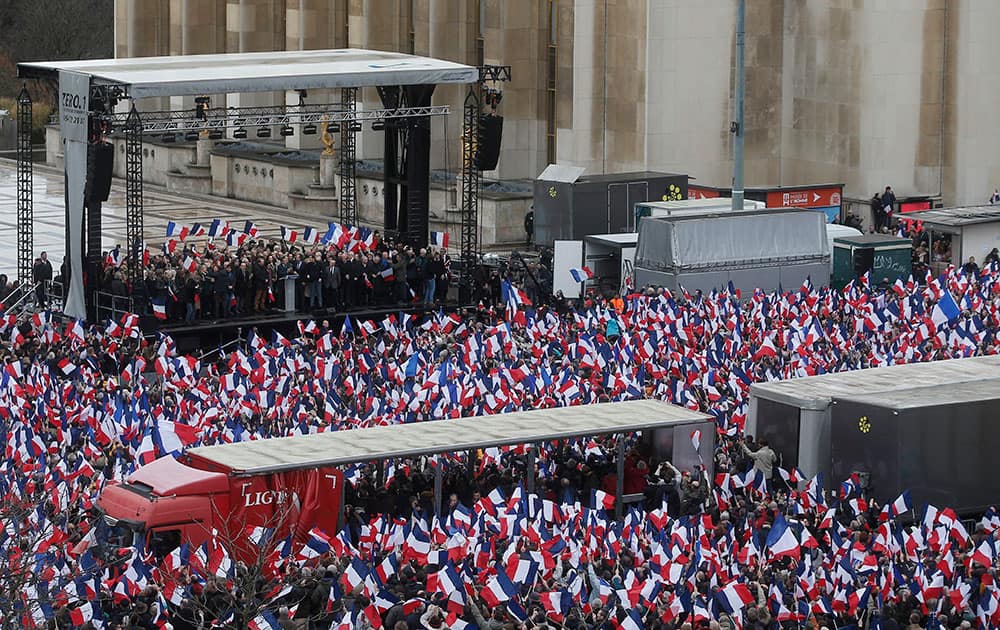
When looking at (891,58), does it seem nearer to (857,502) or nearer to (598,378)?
(598,378)

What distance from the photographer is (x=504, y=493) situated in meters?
22.6

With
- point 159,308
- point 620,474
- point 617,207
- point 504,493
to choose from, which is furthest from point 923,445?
point 617,207

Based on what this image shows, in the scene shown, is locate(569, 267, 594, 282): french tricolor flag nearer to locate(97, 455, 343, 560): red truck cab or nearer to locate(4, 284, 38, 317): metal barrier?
locate(4, 284, 38, 317): metal barrier

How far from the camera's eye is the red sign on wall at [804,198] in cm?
4712

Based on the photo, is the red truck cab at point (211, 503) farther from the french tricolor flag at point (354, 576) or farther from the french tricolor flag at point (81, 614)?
the french tricolor flag at point (81, 614)

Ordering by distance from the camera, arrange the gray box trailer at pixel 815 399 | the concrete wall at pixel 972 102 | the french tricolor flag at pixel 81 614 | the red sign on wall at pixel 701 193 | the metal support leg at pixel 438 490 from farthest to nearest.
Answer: the concrete wall at pixel 972 102 → the red sign on wall at pixel 701 193 → the gray box trailer at pixel 815 399 → the metal support leg at pixel 438 490 → the french tricolor flag at pixel 81 614

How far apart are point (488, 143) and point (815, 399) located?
17764mm

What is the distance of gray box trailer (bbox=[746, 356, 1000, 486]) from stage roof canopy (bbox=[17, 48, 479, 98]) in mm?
14898

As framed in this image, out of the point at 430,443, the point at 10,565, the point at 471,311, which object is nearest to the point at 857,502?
the point at 430,443

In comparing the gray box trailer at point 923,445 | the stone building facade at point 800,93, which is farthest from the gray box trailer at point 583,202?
the gray box trailer at point 923,445

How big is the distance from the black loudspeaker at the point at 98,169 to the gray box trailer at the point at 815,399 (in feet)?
46.9

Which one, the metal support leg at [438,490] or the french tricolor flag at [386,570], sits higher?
the metal support leg at [438,490]

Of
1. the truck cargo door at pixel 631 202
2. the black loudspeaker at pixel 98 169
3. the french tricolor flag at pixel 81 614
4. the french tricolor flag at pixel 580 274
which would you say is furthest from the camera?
the truck cargo door at pixel 631 202

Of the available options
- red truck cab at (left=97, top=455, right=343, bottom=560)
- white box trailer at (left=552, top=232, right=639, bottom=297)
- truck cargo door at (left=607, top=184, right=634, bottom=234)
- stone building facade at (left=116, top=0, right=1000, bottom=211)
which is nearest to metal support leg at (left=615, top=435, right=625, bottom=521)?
red truck cab at (left=97, top=455, right=343, bottom=560)
